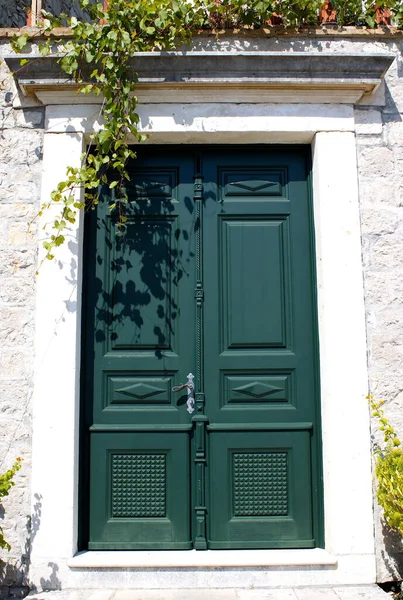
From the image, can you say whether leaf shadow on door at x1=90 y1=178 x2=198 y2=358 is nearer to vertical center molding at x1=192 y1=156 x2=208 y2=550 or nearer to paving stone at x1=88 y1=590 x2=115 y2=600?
vertical center molding at x1=192 y1=156 x2=208 y2=550

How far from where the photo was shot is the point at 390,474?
3193mm

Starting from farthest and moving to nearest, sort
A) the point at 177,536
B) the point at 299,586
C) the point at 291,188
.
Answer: the point at 291,188, the point at 177,536, the point at 299,586

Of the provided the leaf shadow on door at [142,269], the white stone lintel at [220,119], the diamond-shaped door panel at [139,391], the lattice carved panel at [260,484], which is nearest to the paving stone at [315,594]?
the lattice carved panel at [260,484]

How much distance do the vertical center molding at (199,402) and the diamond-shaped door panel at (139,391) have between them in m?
0.22

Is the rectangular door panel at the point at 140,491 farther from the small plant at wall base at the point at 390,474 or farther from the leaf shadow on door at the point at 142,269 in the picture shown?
the small plant at wall base at the point at 390,474

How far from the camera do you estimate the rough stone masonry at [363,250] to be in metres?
3.44

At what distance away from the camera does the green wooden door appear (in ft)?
11.7

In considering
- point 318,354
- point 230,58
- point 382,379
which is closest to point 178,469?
point 318,354

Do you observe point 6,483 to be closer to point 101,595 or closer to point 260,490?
point 101,595

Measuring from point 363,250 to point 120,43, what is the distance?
6.56ft

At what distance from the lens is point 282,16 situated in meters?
3.70

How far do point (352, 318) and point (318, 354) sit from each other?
0.33m

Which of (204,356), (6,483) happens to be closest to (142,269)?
(204,356)

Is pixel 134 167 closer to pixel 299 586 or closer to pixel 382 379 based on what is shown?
pixel 382 379
